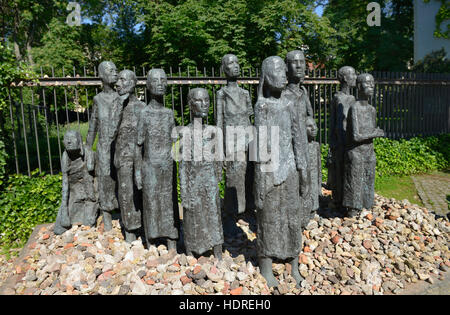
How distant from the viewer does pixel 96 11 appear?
19.2 meters

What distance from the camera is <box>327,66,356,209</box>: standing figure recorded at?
581cm

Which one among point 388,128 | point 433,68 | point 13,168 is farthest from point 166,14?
point 433,68

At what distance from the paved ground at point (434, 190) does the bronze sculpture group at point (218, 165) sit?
312cm

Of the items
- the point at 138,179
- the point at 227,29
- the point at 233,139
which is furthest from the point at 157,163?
the point at 227,29

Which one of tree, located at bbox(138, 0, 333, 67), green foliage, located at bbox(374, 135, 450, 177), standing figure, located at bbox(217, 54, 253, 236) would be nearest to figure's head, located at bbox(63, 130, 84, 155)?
standing figure, located at bbox(217, 54, 253, 236)

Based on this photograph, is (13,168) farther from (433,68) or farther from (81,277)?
(433,68)

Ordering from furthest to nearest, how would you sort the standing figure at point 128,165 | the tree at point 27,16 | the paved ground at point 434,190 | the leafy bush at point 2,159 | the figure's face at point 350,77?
1. the tree at point 27,16
2. the paved ground at point 434,190
3. the leafy bush at point 2,159
4. the figure's face at point 350,77
5. the standing figure at point 128,165

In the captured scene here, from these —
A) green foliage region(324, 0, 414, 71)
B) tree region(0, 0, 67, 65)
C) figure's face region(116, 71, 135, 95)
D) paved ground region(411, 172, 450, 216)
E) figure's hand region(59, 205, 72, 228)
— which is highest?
tree region(0, 0, 67, 65)

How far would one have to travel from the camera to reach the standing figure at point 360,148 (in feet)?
17.6

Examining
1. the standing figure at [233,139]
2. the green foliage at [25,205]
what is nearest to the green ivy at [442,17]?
the standing figure at [233,139]

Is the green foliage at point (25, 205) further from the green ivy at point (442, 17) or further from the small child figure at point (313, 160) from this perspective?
the green ivy at point (442, 17)

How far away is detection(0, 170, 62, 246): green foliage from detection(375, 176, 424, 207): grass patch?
7825 mm

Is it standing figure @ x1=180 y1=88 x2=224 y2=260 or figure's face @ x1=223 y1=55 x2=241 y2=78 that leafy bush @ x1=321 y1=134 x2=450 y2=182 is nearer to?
figure's face @ x1=223 y1=55 x2=241 y2=78

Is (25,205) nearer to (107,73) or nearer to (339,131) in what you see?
(107,73)
